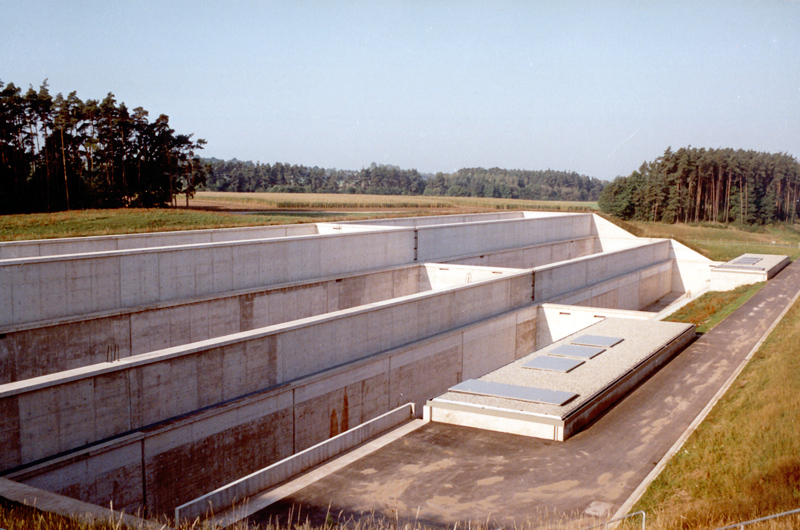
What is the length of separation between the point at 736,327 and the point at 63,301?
20482 mm

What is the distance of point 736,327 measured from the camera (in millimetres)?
22656

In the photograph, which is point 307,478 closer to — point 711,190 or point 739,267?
point 739,267

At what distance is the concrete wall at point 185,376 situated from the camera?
10820 mm

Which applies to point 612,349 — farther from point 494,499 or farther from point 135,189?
point 135,189

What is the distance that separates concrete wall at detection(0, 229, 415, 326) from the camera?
55.2ft

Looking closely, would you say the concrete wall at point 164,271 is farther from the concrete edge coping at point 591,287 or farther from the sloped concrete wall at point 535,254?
the sloped concrete wall at point 535,254

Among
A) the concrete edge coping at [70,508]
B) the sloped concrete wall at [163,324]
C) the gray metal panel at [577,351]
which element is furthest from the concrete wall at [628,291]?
the concrete edge coping at [70,508]

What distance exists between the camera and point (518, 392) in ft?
44.4

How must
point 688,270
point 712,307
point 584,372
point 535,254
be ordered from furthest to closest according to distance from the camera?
1. point 688,270
2. point 535,254
3. point 712,307
4. point 584,372

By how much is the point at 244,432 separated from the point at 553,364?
709cm

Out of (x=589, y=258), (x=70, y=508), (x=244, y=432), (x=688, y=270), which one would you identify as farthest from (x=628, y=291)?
(x=70, y=508)

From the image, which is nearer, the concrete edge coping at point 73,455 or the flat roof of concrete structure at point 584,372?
the concrete edge coping at point 73,455

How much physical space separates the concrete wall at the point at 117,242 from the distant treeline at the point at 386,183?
9246 centimetres

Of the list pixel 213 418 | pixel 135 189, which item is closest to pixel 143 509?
pixel 213 418
